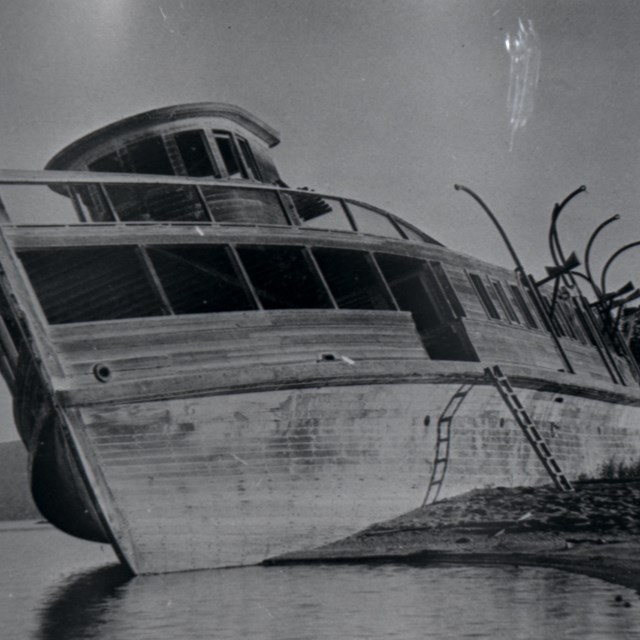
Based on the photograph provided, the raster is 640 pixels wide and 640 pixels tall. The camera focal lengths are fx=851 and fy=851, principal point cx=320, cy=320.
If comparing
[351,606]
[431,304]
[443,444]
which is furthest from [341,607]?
[431,304]

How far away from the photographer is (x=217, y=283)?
1077 centimetres

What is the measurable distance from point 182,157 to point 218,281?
3.68 m

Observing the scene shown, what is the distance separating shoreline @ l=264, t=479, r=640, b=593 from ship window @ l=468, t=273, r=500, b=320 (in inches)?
143

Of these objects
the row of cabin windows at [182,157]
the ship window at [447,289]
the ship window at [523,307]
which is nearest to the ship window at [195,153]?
the row of cabin windows at [182,157]

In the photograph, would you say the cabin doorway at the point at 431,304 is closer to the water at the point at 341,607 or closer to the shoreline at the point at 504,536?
the shoreline at the point at 504,536

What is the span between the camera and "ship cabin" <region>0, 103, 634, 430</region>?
8.35m

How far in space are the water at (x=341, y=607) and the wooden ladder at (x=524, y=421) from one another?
3.12 meters

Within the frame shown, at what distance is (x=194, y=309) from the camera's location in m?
10.9

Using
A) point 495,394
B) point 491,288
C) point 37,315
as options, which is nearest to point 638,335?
point 491,288

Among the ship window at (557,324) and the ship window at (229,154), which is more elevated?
the ship window at (229,154)

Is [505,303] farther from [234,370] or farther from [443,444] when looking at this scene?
[234,370]

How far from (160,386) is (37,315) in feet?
4.53

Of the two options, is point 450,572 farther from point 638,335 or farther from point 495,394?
point 638,335

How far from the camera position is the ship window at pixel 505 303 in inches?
540
